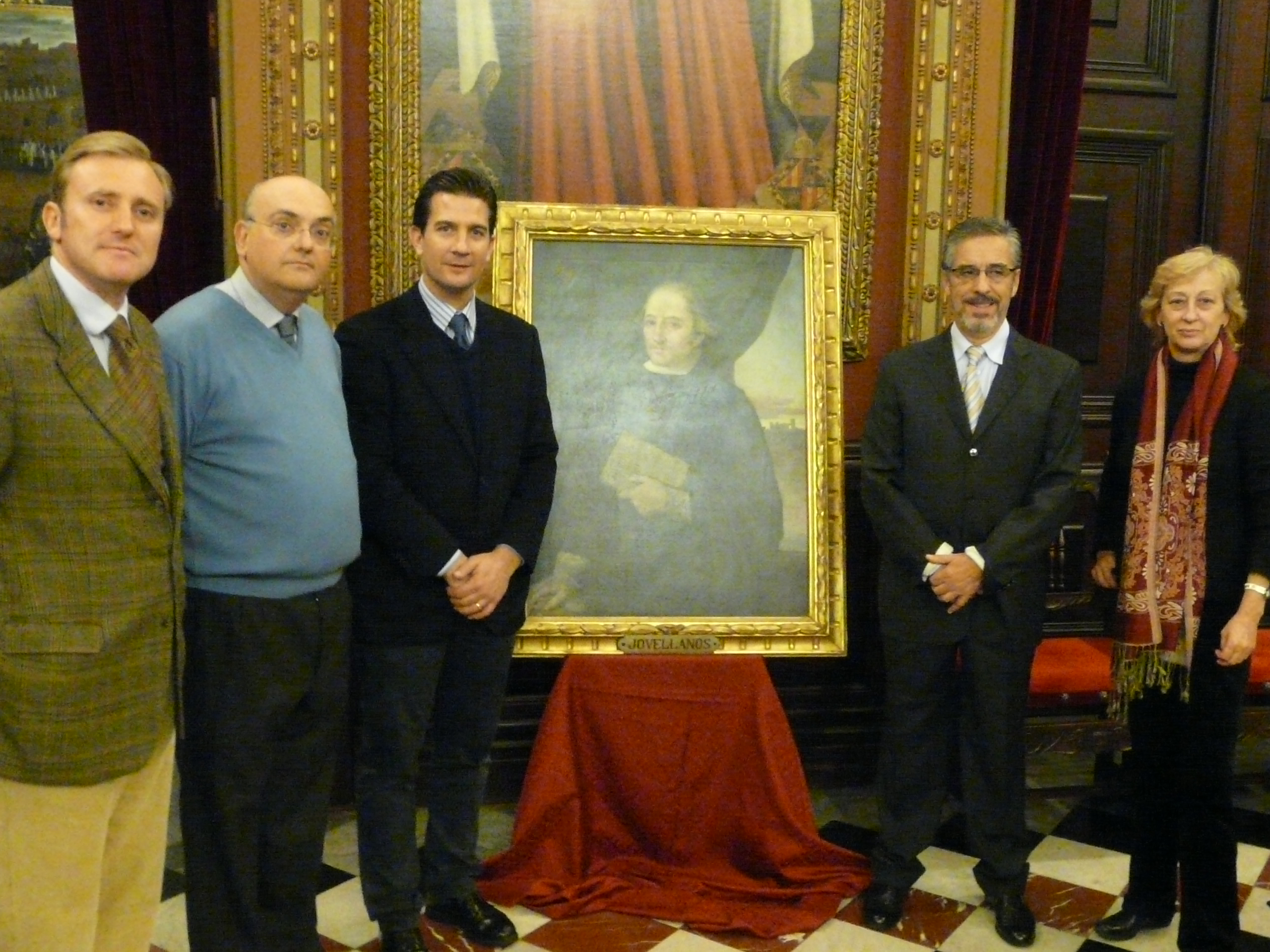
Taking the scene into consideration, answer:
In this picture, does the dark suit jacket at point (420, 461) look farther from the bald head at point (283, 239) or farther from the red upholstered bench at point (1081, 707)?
the red upholstered bench at point (1081, 707)

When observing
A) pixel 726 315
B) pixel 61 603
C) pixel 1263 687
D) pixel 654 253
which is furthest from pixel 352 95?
pixel 1263 687

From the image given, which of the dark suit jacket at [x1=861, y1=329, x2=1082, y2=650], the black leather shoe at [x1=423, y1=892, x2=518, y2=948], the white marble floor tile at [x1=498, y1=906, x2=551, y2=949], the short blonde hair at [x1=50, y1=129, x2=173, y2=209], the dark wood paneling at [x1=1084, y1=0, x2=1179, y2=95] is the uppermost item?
the dark wood paneling at [x1=1084, y1=0, x2=1179, y2=95]

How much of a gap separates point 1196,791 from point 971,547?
755 mm

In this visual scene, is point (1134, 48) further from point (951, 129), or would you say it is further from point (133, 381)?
point (133, 381)

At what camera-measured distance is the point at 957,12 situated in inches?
140

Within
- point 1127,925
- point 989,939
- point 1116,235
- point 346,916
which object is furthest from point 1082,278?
point 346,916

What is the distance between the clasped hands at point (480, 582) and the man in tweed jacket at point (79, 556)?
2.39 feet

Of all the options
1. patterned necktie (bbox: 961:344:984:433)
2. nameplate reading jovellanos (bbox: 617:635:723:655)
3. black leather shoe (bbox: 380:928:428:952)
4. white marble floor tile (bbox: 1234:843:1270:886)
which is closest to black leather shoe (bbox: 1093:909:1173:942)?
white marble floor tile (bbox: 1234:843:1270:886)

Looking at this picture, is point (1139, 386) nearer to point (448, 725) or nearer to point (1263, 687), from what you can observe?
point (1263, 687)

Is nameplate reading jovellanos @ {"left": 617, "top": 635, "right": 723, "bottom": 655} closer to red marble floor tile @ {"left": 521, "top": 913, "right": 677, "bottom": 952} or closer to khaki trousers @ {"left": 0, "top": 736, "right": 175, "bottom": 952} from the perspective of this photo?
red marble floor tile @ {"left": 521, "top": 913, "right": 677, "bottom": 952}

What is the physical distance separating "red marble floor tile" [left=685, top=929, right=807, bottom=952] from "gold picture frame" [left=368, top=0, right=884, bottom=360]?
5.99 feet

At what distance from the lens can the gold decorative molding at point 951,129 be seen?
3.56m

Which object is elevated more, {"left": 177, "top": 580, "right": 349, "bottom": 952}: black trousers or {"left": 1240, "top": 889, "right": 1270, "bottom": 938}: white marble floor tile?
{"left": 177, "top": 580, "right": 349, "bottom": 952}: black trousers

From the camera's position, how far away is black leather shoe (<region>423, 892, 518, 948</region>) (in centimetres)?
275
